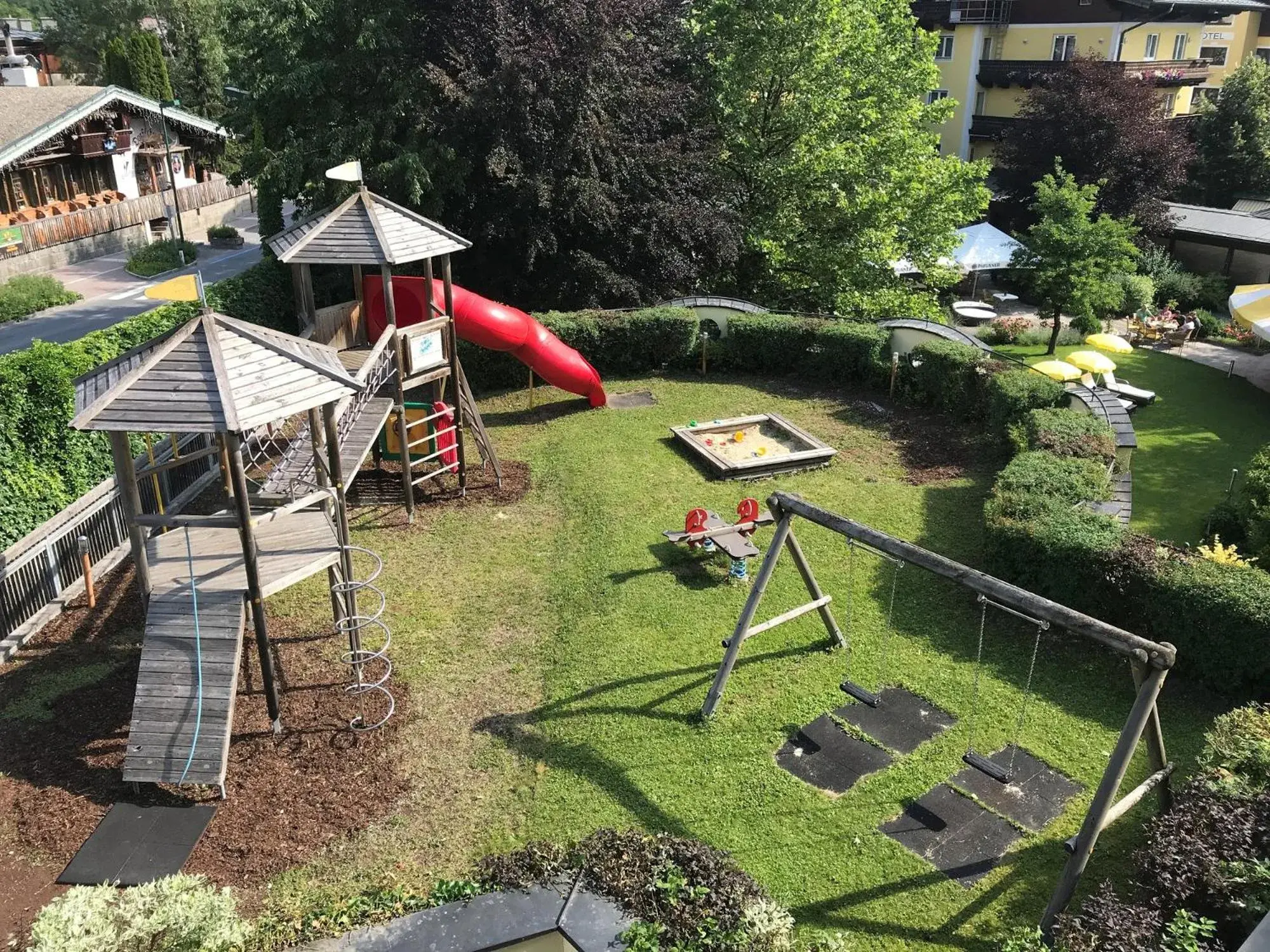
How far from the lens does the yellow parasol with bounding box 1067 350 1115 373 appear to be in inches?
772

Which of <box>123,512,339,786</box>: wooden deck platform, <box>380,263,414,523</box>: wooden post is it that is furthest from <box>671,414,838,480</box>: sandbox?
<box>123,512,339,786</box>: wooden deck platform

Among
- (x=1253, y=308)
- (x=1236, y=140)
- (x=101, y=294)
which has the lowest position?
(x=101, y=294)

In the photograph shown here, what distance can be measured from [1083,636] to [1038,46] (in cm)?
4234

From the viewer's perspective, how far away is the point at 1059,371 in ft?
62.7

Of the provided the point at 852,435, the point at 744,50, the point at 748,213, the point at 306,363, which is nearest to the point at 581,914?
the point at 306,363

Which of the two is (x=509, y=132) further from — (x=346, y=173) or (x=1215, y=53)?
(x=1215, y=53)

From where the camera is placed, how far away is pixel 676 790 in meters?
9.61

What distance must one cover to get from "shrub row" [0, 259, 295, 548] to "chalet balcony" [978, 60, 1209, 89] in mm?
38560

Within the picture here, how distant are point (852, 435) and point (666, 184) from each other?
876 cm

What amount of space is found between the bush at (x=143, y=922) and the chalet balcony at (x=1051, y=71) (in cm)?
4271

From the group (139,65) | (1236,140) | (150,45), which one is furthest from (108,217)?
(1236,140)

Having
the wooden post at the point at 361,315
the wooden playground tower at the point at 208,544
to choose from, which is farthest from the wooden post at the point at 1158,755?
the wooden post at the point at 361,315

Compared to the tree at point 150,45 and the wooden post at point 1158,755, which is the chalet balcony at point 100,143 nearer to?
the tree at point 150,45

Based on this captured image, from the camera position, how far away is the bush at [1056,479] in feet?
45.5
